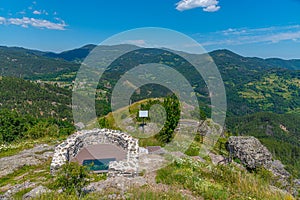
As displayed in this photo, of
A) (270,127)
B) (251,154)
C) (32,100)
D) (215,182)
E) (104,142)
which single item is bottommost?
(270,127)

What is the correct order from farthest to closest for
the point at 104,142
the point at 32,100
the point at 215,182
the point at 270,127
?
the point at 270,127
the point at 32,100
the point at 104,142
the point at 215,182

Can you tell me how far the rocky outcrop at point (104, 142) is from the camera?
12375 millimetres

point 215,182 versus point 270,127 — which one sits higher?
point 215,182

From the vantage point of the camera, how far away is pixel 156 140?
21109mm

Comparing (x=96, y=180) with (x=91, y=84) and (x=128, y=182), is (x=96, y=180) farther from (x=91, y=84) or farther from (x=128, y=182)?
(x=91, y=84)

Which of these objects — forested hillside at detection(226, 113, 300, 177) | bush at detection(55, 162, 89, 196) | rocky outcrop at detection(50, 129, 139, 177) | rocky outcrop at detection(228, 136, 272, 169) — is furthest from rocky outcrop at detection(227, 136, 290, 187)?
forested hillside at detection(226, 113, 300, 177)

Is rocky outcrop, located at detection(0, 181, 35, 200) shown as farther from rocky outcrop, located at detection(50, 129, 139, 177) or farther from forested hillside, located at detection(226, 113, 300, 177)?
forested hillside, located at detection(226, 113, 300, 177)

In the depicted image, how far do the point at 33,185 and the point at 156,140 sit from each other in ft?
38.9

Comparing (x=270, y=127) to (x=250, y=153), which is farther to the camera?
(x=270, y=127)

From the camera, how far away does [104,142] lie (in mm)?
16938

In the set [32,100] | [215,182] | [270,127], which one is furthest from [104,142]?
[270,127]

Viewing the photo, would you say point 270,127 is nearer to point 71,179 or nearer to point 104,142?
point 104,142

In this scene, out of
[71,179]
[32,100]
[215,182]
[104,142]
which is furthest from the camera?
[32,100]

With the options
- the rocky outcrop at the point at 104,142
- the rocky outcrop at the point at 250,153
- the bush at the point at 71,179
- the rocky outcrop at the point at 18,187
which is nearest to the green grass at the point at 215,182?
the rocky outcrop at the point at 104,142
